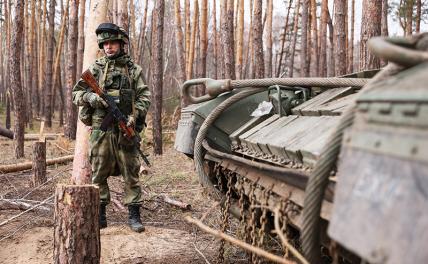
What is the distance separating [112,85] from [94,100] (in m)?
0.35

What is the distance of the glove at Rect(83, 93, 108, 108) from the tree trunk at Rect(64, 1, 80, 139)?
8576 millimetres

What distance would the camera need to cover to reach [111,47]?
5.05 meters

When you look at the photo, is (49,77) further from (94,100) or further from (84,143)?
(94,100)

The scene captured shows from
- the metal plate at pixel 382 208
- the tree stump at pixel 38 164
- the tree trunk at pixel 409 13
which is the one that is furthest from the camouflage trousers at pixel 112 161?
the tree trunk at pixel 409 13

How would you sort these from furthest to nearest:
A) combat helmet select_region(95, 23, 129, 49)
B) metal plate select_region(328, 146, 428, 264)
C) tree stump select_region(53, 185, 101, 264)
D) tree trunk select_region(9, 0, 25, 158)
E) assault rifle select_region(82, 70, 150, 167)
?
tree trunk select_region(9, 0, 25, 158), combat helmet select_region(95, 23, 129, 49), assault rifle select_region(82, 70, 150, 167), tree stump select_region(53, 185, 101, 264), metal plate select_region(328, 146, 428, 264)

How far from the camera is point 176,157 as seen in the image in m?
10.8

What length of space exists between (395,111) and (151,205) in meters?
5.50

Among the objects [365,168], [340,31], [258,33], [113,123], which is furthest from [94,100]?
[258,33]

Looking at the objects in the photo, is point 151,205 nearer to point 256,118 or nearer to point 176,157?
point 256,118

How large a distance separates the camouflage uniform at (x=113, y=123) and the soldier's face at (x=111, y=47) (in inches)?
2.5

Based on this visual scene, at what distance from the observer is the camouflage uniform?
4988 mm

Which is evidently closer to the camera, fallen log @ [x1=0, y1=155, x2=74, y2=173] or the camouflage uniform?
the camouflage uniform

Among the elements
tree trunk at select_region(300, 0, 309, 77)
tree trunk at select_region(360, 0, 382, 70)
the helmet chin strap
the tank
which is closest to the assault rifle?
the helmet chin strap

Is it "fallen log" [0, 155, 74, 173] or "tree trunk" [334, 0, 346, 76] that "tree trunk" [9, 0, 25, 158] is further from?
"tree trunk" [334, 0, 346, 76]
